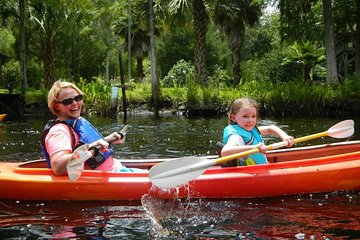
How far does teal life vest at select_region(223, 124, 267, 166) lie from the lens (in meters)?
4.34

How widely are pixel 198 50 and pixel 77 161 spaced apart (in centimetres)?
1529

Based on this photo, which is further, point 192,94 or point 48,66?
point 48,66

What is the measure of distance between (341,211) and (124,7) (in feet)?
99.2

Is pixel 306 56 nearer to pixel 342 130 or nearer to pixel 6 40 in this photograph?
pixel 6 40

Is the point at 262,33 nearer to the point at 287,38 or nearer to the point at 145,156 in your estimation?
the point at 287,38

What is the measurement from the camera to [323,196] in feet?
14.4

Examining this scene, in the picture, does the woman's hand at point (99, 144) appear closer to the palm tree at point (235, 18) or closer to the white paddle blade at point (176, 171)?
the white paddle blade at point (176, 171)

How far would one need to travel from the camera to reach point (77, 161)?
12.1 feet

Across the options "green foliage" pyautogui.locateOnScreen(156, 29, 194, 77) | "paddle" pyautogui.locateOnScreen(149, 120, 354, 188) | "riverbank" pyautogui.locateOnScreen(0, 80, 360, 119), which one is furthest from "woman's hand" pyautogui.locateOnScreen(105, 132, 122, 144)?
"green foliage" pyautogui.locateOnScreen(156, 29, 194, 77)

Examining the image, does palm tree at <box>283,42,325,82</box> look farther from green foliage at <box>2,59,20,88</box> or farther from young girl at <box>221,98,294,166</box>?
young girl at <box>221,98,294,166</box>

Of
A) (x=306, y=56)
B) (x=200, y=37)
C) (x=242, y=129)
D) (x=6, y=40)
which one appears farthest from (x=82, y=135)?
(x=6, y=40)

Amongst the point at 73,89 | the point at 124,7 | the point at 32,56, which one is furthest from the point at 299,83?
the point at 124,7

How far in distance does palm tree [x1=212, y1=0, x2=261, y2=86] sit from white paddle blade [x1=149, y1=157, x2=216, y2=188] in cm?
1640

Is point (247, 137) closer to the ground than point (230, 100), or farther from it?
closer to the ground
